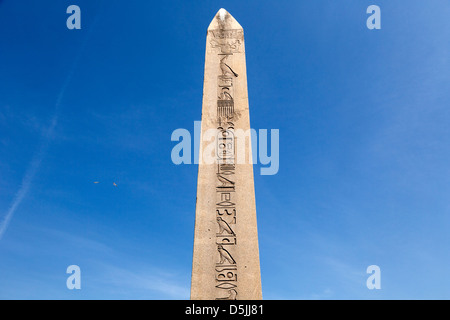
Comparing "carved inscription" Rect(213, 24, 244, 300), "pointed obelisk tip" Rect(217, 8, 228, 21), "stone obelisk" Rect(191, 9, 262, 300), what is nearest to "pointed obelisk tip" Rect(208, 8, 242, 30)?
"pointed obelisk tip" Rect(217, 8, 228, 21)

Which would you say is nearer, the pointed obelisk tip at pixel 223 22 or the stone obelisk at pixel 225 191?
the stone obelisk at pixel 225 191

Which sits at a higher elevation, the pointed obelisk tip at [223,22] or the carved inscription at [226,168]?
the pointed obelisk tip at [223,22]

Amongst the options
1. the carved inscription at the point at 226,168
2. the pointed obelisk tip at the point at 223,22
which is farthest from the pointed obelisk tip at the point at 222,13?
the carved inscription at the point at 226,168

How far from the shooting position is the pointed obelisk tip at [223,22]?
688cm

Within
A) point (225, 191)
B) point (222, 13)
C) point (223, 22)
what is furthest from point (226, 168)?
point (222, 13)

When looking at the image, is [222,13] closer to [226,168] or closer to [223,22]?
[223,22]

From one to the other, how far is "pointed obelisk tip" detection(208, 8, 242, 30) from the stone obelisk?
0.42 metres

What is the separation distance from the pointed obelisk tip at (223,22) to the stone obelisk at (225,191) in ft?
1.39

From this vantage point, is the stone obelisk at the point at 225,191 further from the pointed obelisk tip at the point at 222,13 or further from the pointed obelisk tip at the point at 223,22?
the pointed obelisk tip at the point at 222,13

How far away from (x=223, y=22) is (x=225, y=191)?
11.3 ft

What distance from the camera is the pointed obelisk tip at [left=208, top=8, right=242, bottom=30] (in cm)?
688

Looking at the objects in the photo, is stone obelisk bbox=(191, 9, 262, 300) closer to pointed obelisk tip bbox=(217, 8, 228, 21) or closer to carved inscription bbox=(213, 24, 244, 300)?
carved inscription bbox=(213, 24, 244, 300)

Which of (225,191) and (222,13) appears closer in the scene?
(225,191)

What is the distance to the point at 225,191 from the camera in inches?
218
